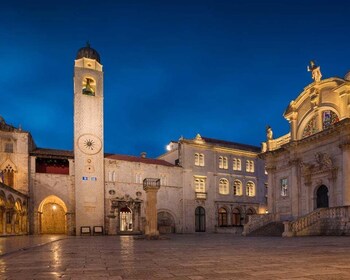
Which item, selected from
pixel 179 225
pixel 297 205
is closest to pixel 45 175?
pixel 179 225

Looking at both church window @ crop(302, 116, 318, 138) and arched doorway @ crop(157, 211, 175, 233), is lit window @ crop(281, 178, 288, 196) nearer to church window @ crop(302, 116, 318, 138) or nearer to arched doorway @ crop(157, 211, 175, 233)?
church window @ crop(302, 116, 318, 138)

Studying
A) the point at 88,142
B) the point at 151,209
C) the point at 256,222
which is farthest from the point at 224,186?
the point at 151,209

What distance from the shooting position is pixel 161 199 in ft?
163

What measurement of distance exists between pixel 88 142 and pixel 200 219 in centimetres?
1990

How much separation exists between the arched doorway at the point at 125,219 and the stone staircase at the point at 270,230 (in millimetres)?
19856

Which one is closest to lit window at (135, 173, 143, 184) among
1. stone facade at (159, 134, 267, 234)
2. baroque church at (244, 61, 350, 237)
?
stone facade at (159, 134, 267, 234)

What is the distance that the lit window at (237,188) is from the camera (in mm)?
56344

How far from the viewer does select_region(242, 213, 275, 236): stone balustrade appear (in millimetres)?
33544

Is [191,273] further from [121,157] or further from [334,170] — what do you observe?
[121,157]

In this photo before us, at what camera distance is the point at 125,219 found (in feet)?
157

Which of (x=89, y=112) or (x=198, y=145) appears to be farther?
(x=198, y=145)

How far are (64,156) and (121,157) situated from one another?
8.05 metres

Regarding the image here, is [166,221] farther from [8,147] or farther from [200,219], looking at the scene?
[8,147]

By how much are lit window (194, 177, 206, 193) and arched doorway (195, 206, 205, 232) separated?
2636 millimetres
